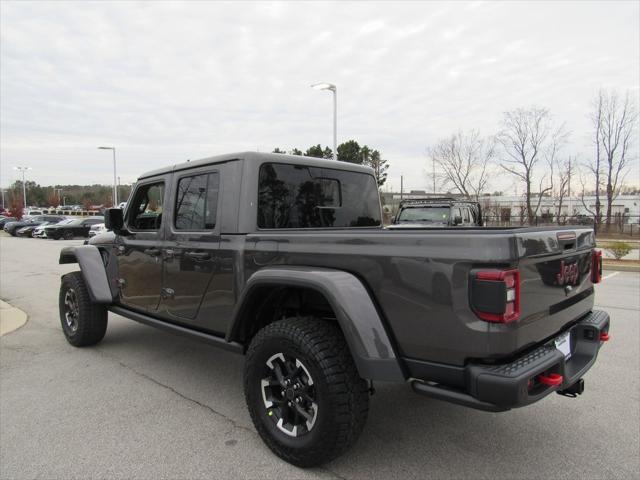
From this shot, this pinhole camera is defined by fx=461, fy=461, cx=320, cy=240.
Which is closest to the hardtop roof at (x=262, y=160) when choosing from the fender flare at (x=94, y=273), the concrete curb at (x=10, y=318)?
the fender flare at (x=94, y=273)

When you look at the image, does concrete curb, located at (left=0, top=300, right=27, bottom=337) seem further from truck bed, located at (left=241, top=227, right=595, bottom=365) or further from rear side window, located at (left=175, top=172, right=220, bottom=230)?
truck bed, located at (left=241, top=227, right=595, bottom=365)

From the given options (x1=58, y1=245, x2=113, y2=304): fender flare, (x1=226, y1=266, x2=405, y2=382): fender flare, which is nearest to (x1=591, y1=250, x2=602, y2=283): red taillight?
(x1=226, y1=266, x2=405, y2=382): fender flare

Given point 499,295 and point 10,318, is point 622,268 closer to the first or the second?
point 499,295

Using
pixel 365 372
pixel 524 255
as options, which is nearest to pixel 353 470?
pixel 365 372

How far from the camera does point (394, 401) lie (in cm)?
372

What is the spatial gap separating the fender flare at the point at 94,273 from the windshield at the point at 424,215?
9.91 meters

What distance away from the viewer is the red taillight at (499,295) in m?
2.09

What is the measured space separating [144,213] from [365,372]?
293 centimetres

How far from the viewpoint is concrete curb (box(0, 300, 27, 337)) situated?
19.6 feet

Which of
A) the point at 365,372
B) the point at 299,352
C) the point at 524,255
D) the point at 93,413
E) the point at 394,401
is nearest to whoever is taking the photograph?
the point at 524,255

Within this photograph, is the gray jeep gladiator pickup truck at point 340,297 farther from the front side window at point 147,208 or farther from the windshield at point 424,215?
the windshield at point 424,215

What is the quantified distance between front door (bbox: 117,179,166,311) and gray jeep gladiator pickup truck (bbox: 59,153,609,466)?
3 cm

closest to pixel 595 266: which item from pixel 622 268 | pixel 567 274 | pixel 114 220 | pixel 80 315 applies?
pixel 567 274

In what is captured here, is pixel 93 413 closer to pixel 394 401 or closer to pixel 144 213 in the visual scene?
pixel 144 213
